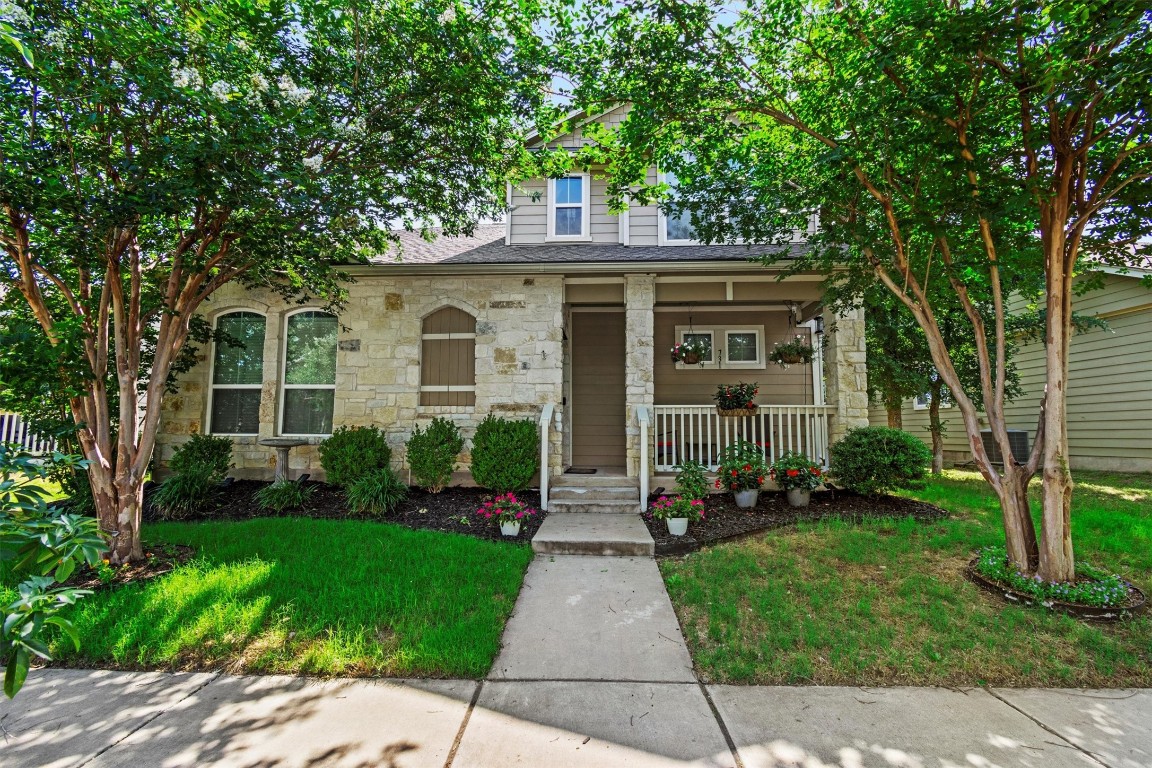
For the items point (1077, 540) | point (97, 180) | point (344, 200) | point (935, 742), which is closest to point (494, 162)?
point (344, 200)

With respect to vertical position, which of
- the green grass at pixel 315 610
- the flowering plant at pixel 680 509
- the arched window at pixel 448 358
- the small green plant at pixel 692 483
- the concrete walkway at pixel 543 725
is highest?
the arched window at pixel 448 358

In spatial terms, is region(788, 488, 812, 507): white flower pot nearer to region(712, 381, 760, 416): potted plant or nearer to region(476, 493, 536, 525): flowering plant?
region(712, 381, 760, 416): potted plant

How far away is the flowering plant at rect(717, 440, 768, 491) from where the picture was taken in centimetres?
562

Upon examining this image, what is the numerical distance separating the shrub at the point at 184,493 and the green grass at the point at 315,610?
4.76 feet

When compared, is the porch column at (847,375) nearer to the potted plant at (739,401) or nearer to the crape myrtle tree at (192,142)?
the potted plant at (739,401)

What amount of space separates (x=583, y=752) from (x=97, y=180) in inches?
206

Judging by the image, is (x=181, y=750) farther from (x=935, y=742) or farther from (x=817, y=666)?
(x=935, y=742)

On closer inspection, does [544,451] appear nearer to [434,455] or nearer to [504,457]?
[504,457]

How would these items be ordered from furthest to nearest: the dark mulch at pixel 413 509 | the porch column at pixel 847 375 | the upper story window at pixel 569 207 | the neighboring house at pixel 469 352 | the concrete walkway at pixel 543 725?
the upper story window at pixel 569 207, the neighboring house at pixel 469 352, the porch column at pixel 847 375, the dark mulch at pixel 413 509, the concrete walkway at pixel 543 725

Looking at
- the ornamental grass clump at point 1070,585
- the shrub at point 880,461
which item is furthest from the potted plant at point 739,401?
the ornamental grass clump at point 1070,585

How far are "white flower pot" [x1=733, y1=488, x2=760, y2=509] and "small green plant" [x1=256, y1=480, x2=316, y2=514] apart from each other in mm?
5215

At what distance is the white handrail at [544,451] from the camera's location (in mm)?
5742

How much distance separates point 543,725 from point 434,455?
4.36 m

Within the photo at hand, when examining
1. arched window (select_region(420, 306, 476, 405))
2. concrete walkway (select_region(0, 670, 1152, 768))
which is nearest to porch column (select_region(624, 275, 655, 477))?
arched window (select_region(420, 306, 476, 405))
